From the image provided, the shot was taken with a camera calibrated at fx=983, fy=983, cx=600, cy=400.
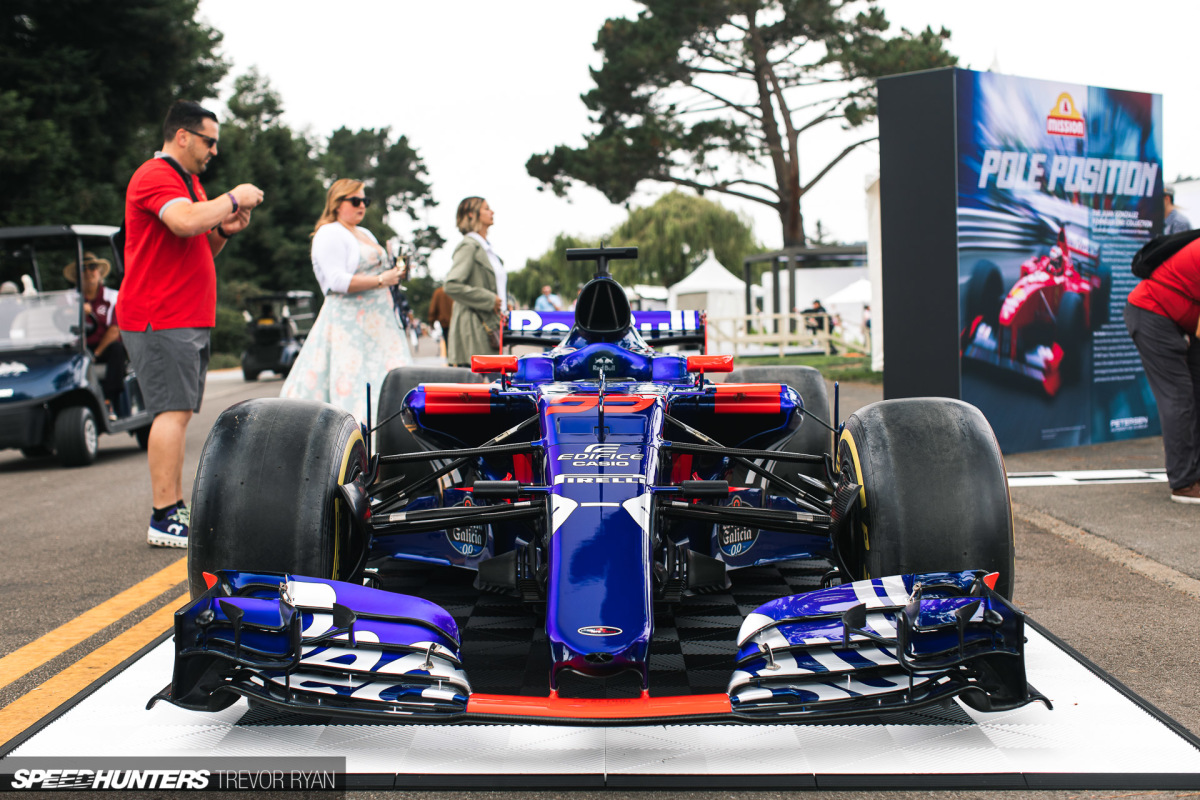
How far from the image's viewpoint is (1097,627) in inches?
126

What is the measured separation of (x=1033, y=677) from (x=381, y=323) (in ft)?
13.2

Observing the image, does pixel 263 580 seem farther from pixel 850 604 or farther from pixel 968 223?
pixel 968 223

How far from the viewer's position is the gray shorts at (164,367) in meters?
4.58

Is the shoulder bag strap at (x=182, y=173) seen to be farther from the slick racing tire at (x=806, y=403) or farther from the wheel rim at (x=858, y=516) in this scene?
the wheel rim at (x=858, y=516)

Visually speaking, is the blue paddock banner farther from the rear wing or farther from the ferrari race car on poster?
the ferrari race car on poster

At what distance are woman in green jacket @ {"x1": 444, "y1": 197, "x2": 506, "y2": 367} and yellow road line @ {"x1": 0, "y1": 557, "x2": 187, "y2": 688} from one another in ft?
9.02

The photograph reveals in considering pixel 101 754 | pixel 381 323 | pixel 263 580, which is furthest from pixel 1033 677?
pixel 381 323

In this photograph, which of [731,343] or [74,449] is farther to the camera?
[731,343]

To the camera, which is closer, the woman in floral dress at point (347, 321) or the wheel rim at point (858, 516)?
the wheel rim at point (858, 516)

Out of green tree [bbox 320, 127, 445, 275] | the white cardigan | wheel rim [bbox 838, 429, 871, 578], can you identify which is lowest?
wheel rim [bbox 838, 429, 871, 578]

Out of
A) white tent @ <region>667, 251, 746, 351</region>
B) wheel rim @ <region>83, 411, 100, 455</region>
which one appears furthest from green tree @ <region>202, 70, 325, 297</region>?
wheel rim @ <region>83, 411, 100, 455</region>

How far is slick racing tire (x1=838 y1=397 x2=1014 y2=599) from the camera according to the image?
2.56 m

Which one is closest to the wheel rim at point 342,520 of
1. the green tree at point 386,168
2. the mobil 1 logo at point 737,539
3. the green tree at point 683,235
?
the mobil 1 logo at point 737,539

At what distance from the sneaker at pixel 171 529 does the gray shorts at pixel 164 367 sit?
1.67 ft
